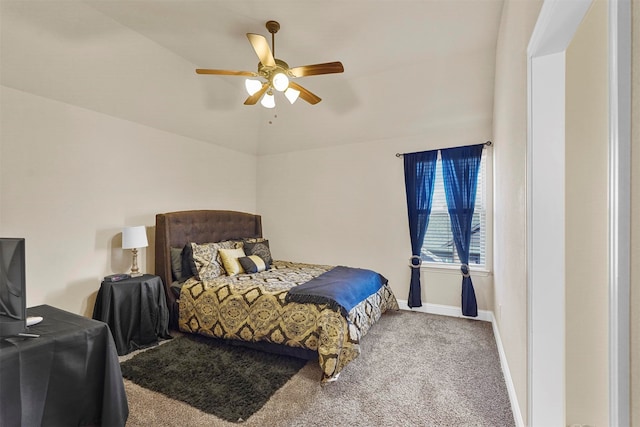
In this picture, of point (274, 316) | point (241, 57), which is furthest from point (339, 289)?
point (241, 57)

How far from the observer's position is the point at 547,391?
148cm

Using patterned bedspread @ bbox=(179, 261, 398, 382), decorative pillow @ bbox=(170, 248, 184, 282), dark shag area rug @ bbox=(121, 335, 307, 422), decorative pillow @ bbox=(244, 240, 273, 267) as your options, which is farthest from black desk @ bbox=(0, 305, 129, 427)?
decorative pillow @ bbox=(244, 240, 273, 267)

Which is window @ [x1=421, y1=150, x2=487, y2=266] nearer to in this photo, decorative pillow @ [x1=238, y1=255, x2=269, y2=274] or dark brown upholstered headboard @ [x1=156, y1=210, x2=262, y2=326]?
decorative pillow @ [x1=238, y1=255, x2=269, y2=274]

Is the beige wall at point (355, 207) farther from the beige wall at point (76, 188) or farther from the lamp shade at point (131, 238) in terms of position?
the lamp shade at point (131, 238)

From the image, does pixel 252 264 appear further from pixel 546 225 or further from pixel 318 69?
pixel 546 225

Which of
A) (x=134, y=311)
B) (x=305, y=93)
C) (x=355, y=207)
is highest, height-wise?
(x=305, y=93)

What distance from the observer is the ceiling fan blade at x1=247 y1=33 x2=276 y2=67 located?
2148 mm

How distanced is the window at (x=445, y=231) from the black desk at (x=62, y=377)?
145 inches

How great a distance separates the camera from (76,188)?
2986 millimetres

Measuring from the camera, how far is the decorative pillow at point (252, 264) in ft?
12.6
